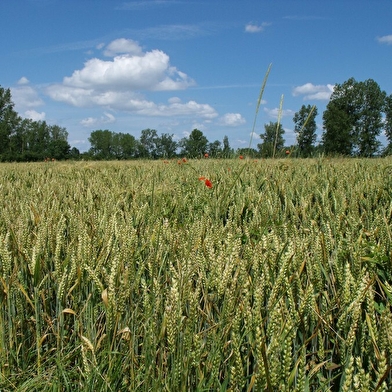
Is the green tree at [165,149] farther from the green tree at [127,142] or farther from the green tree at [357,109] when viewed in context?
the green tree at [127,142]

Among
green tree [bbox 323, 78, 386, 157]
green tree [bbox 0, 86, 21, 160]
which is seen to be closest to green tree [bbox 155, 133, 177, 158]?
green tree [bbox 323, 78, 386, 157]

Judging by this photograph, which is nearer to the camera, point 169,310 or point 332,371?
point 169,310

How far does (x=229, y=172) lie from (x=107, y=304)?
3.33 meters

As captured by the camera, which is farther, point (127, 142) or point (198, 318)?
point (127, 142)

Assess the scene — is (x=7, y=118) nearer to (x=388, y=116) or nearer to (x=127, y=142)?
(x=127, y=142)

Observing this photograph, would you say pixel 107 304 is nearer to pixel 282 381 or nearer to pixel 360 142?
pixel 282 381

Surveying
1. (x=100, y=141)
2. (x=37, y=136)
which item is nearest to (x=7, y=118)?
(x=37, y=136)

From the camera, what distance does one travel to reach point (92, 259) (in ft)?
4.49

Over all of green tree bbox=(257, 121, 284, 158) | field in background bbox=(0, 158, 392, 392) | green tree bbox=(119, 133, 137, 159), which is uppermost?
green tree bbox=(119, 133, 137, 159)

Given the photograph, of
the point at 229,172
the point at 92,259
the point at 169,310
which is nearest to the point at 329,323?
the point at 169,310

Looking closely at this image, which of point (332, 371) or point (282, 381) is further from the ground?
point (282, 381)

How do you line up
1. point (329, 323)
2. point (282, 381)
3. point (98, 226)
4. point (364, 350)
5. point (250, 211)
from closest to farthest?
point (282, 381) → point (364, 350) → point (329, 323) → point (98, 226) → point (250, 211)

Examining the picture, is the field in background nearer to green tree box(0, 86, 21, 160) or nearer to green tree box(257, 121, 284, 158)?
green tree box(257, 121, 284, 158)

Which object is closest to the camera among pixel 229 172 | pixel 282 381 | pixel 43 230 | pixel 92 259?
pixel 282 381
